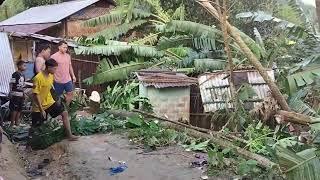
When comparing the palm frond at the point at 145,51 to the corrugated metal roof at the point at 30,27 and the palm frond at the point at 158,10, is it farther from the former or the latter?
the corrugated metal roof at the point at 30,27

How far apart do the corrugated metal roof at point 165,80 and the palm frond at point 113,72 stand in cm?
174

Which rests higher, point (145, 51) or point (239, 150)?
point (145, 51)

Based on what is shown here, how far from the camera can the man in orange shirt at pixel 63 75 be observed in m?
10.1

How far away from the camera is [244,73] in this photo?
472 inches

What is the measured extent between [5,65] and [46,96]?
3197 mm

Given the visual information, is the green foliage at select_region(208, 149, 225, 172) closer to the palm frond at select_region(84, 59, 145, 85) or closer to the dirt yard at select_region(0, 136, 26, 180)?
the dirt yard at select_region(0, 136, 26, 180)

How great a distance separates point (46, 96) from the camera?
754 cm

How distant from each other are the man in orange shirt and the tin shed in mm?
2270

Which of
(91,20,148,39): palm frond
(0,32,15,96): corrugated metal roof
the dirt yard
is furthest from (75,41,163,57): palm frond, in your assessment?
the dirt yard

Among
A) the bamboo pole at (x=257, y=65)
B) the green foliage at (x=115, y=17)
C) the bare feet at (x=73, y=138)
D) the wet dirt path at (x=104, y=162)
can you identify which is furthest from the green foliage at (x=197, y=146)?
the green foliage at (x=115, y=17)

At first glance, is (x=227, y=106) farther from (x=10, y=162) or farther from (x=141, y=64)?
(x=10, y=162)

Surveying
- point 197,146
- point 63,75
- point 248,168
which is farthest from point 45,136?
point 248,168

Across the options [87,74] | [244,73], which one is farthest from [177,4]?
[244,73]

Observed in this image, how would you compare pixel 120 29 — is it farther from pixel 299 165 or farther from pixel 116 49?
pixel 299 165
